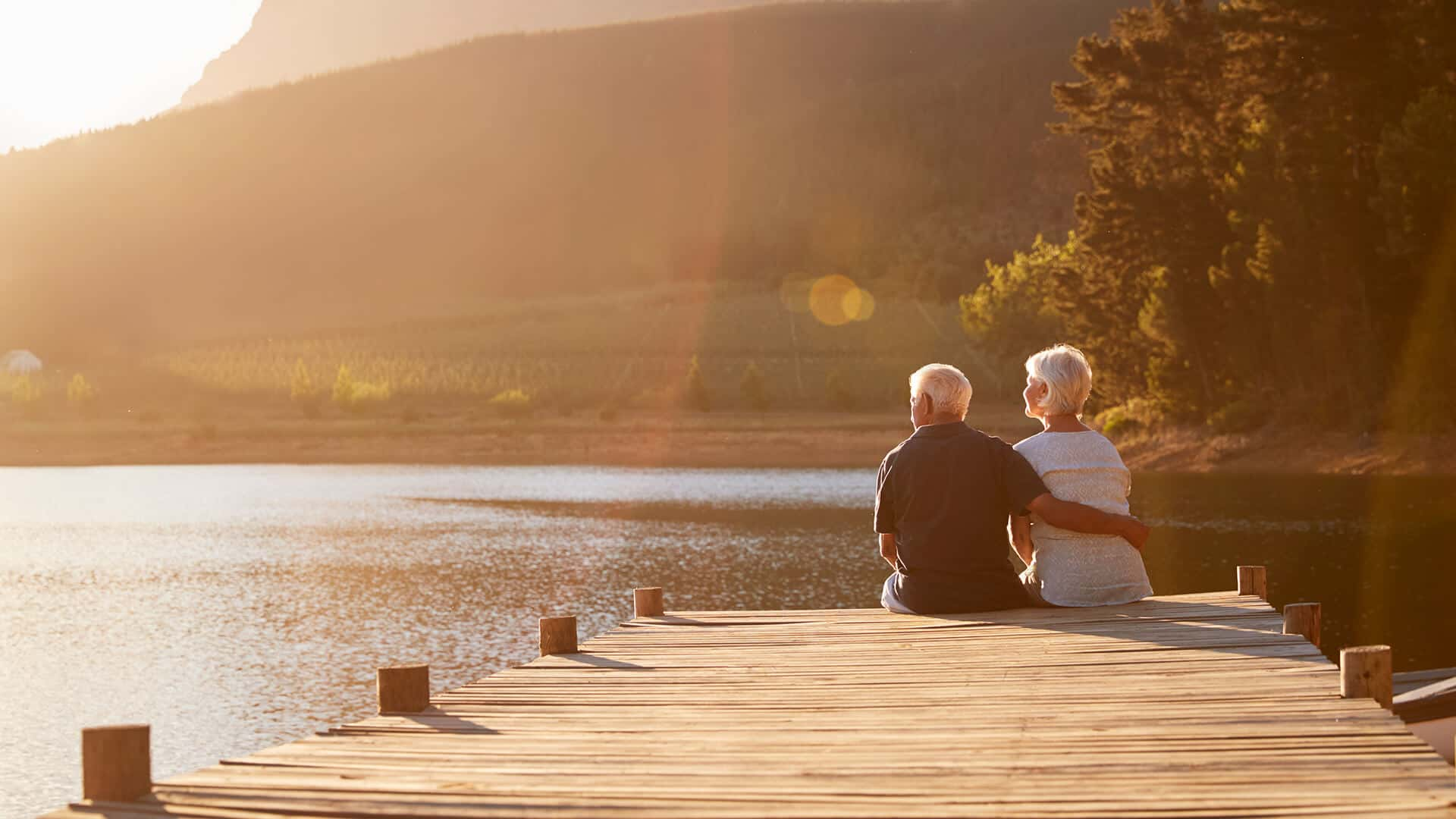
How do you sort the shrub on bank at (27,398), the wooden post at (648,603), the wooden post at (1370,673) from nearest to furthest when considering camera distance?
the wooden post at (1370,673) < the wooden post at (648,603) < the shrub on bank at (27,398)

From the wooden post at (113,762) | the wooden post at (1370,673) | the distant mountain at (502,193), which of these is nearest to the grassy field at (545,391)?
the distant mountain at (502,193)

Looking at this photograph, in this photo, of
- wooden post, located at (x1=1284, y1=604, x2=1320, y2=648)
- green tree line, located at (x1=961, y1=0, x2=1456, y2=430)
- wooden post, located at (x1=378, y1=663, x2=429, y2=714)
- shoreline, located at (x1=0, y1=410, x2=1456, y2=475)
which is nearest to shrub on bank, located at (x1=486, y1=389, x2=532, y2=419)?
shoreline, located at (x1=0, y1=410, x2=1456, y2=475)

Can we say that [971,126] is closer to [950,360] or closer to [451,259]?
[451,259]

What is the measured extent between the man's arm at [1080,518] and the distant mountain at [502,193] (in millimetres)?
112055

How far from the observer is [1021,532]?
762cm

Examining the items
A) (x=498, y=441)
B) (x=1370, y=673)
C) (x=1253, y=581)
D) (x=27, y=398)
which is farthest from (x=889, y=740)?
(x=27, y=398)

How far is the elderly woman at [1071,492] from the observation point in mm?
7188

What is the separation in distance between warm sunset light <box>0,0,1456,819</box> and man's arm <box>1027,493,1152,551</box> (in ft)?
0.09

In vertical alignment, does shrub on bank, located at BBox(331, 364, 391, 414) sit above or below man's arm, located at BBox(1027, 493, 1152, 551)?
above

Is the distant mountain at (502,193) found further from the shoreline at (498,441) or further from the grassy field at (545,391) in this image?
the shoreline at (498,441)

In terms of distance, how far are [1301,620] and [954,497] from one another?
1636 mm

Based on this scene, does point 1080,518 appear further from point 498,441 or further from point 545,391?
point 545,391

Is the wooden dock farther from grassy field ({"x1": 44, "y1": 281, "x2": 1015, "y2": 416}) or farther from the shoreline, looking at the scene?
grassy field ({"x1": 44, "y1": 281, "x2": 1015, "y2": 416})

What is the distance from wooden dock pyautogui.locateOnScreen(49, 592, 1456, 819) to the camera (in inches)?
168
